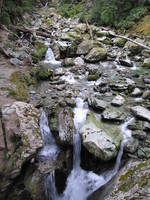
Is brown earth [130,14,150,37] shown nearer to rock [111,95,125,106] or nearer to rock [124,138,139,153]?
rock [111,95,125,106]

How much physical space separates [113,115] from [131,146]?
4.18 ft

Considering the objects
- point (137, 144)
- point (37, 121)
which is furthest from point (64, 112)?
point (137, 144)

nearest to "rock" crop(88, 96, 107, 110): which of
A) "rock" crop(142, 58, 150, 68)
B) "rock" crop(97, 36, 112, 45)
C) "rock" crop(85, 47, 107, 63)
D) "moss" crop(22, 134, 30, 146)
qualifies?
"moss" crop(22, 134, 30, 146)

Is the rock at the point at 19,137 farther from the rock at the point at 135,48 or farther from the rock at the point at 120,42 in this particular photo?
the rock at the point at 120,42

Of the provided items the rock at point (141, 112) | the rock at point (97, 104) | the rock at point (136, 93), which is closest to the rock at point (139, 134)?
the rock at point (141, 112)

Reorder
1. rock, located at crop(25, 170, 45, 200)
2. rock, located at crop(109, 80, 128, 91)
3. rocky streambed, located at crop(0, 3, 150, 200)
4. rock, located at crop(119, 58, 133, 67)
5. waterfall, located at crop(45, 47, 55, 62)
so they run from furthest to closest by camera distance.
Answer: waterfall, located at crop(45, 47, 55, 62)
rock, located at crop(119, 58, 133, 67)
rock, located at crop(109, 80, 128, 91)
rock, located at crop(25, 170, 45, 200)
rocky streambed, located at crop(0, 3, 150, 200)

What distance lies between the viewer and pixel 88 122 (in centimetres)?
520

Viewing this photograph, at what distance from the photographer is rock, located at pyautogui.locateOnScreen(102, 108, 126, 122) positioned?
5426 millimetres

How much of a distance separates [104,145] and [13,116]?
Answer: 266 cm

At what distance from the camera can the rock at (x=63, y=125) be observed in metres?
4.73

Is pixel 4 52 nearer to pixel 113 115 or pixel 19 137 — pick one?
pixel 19 137

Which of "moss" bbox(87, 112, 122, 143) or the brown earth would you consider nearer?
"moss" bbox(87, 112, 122, 143)

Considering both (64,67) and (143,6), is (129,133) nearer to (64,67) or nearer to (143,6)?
Answer: (64,67)

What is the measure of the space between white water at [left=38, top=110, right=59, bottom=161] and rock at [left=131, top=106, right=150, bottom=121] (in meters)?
2.85
